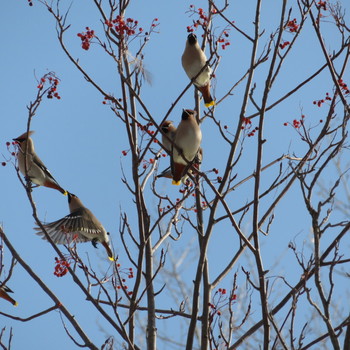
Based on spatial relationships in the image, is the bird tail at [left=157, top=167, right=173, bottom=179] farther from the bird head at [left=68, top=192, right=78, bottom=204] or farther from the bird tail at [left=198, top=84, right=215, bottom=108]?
the bird head at [left=68, top=192, right=78, bottom=204]

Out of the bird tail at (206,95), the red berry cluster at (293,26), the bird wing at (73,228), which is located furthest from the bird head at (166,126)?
the red berry cluster at (293,26)

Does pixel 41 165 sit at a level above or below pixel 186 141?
above

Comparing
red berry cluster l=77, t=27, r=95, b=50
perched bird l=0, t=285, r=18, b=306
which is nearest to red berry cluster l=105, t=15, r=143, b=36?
red berry cluster l=77, t=27, r=95, b=50

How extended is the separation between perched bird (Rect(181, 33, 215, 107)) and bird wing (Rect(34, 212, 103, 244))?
117cm

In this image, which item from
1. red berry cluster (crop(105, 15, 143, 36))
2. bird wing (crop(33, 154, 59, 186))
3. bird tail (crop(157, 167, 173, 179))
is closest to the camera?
red berry cluster (crop(105, 15, 143, 36))

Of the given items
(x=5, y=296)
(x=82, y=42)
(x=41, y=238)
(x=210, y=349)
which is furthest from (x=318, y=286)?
(x=5, y=296)

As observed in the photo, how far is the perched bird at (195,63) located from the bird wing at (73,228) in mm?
1169

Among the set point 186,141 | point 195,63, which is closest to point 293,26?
point 186,141

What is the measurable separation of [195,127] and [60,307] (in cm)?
141

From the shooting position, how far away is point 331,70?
9.70 ft

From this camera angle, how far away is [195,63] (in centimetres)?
469

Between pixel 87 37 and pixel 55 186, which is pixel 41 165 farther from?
pixel 87 37

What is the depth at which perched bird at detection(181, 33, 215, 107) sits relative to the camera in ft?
14.7

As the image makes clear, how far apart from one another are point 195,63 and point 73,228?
1.31 metres
